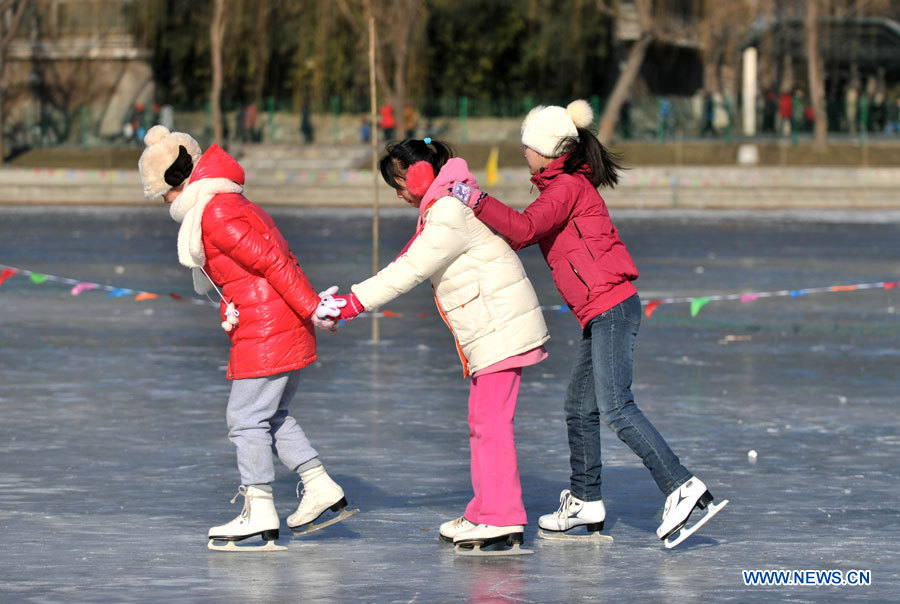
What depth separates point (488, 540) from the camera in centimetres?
635

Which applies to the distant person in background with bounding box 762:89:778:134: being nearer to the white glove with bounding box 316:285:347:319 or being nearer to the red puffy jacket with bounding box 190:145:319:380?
the red puffy jacket with bounding box 190:145:319:380

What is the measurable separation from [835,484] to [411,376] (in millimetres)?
4086

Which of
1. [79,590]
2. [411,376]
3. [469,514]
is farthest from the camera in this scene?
[411,376]

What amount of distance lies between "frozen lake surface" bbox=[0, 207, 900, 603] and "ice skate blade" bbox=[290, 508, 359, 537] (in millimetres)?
44

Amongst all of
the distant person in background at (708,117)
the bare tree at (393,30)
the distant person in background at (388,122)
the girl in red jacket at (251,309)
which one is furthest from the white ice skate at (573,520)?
the distant person in background at (708,117)

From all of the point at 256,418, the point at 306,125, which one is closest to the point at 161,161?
the point at 256,418

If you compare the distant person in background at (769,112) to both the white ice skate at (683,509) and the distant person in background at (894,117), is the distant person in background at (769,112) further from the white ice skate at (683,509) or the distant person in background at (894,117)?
the white ice skate at (683,509)

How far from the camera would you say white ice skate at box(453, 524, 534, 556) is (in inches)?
249

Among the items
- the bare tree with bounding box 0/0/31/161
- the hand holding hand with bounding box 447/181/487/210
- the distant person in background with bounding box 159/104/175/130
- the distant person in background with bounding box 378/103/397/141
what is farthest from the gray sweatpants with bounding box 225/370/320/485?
the distant person in background with bounding box 159/104/175/130

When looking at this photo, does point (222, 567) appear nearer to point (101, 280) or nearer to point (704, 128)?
point (101, 280)

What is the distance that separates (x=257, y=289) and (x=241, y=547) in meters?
0.97

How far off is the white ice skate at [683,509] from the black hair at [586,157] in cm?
121

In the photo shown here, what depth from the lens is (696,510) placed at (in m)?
7.04

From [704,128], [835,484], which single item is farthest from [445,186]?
[704,128]
